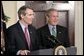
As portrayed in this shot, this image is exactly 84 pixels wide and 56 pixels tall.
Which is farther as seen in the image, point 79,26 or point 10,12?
point 79,26

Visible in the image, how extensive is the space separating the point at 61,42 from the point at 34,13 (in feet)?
0.81

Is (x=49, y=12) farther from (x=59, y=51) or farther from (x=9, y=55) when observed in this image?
(x=9, y=55)

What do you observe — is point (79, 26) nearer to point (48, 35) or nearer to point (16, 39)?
point (48, 35)

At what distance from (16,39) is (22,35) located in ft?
0.15

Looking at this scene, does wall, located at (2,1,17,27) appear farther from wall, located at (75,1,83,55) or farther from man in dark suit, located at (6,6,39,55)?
wall, located at (75,1,83,55)

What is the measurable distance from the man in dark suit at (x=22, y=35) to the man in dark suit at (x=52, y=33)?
47mm

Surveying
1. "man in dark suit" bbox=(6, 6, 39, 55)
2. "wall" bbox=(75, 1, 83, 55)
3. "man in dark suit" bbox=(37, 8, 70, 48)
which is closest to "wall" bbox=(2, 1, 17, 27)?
"man in dark suit" bbox=(6, 6, 39, 55)

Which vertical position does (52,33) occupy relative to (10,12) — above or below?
below

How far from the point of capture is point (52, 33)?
1.45 meters

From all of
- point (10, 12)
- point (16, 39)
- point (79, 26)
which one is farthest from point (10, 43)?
point (79, 26)

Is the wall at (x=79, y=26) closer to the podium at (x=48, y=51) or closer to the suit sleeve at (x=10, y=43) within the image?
the podium at (x=48, y=51)

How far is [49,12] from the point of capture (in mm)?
1433

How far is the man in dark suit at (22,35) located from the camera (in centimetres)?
139

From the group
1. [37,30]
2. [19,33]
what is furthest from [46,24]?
[19,33]
